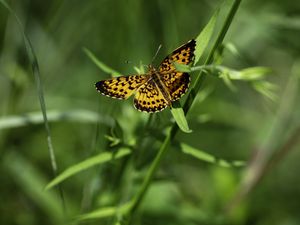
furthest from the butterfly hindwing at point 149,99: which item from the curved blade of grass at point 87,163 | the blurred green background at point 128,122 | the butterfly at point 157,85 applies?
the blurred green background at point 128,122

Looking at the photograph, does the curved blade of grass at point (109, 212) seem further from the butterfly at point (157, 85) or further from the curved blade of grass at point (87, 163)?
the butterfly at point (157, 85)

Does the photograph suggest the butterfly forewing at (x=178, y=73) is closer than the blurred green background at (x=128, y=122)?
Yes

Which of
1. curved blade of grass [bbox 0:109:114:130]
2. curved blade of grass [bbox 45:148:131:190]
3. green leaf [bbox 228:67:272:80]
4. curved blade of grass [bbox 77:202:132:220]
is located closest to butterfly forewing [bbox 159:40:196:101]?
green leaf [bbox 228:67:272:80]

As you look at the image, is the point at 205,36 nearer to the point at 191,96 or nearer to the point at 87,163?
the point at 191,96

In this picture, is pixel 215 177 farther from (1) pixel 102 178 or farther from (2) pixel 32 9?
(2) pixel 32 9

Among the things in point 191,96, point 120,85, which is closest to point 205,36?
point 191,96

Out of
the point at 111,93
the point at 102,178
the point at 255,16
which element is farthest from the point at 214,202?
the point at 111,93

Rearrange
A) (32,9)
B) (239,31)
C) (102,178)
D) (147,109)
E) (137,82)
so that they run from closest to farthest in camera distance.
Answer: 1. (147,109)
2. (137,82)
3. (102,178)
4. (32,9)
5. (239,31)
